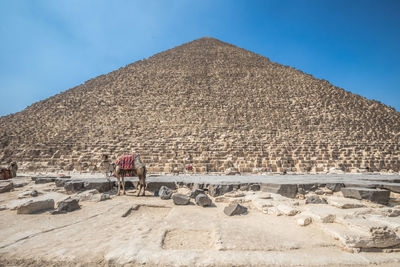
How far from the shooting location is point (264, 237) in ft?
6.44

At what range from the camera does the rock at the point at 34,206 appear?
2.75 meters

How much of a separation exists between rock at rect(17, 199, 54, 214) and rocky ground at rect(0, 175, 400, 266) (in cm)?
1

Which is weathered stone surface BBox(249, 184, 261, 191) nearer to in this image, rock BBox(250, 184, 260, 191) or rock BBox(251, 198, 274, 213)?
rock BBox(250, 184, 260, 191)

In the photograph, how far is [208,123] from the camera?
16281mm

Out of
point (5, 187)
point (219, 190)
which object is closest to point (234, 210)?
point (219, 190)

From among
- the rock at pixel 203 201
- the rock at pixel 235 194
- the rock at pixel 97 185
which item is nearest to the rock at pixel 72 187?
the rock at pixel 97 185

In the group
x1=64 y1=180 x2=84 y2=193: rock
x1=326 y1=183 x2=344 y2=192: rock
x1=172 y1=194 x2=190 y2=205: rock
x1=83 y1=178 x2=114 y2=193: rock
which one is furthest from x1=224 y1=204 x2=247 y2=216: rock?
x1=64 y1=180 x2=84 y2=193: rock

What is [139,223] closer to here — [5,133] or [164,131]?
[164,131]

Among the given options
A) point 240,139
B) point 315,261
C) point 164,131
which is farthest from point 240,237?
point 164,131

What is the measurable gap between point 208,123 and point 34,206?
1392cm

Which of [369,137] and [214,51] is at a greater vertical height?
[214,51]

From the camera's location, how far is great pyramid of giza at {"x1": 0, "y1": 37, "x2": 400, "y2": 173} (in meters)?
11.8

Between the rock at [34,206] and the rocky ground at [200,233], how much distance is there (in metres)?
0.01

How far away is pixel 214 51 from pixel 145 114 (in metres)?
19.5
